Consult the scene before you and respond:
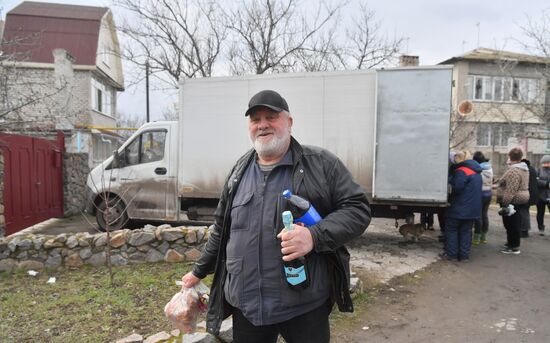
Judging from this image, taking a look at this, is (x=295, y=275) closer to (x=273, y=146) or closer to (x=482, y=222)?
(x=273, y=146)

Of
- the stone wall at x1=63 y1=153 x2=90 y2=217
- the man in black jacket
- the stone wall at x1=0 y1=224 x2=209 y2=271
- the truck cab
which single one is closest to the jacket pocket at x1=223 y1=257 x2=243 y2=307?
the man in black jacket

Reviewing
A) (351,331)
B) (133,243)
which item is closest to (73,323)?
(133,243)

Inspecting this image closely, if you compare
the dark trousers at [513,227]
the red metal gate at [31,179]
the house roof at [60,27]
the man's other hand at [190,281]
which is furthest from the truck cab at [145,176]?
the house roof at [60,27]

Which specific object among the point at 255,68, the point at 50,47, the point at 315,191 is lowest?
the point at 315,191

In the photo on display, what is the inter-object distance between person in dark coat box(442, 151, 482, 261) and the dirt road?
0.29 m

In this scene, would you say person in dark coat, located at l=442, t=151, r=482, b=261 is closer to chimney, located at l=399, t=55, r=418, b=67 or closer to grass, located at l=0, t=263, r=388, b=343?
chimney, located at l=399, t=55, r=418, b=67

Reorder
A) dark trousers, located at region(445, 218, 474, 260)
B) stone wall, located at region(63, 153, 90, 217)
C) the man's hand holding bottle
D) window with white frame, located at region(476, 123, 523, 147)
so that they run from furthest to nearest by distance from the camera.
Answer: window with white frame, located at region(476, 123, 523, 147), stone wall, located at region(63, 153, 90, 217), dark trousers, located at region(445, 218, 474, 260), the man's hand holding bottle

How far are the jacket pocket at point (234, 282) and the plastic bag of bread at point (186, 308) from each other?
0.30 metres

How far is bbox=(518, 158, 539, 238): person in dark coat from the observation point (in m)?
7.24

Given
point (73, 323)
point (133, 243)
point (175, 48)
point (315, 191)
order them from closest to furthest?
point (315, 191) < point (73, 323) < point (133, 243) < point (175, 48)

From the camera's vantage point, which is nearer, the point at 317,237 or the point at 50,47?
the point at 317,237

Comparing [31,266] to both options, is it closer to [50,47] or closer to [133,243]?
[133,243]

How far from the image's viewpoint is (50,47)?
63.0 feet

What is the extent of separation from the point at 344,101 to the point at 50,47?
18.2m
